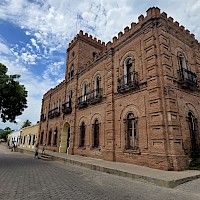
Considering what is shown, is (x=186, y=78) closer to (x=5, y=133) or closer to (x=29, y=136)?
(x=29, y=136)

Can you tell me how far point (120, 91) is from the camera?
477 inches

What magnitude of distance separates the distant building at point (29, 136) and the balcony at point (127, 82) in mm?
21824

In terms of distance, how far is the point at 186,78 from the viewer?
424 inches

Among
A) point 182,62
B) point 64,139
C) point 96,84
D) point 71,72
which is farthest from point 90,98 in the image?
point 182,62

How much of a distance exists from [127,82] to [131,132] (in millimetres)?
3579

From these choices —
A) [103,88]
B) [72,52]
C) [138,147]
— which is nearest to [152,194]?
[138,147]

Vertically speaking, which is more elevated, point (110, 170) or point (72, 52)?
point (72, 52)

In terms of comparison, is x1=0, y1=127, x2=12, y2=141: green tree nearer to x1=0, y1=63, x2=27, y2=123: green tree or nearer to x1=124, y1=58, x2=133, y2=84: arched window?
x1=0, y1=63, x2=27, y2=123: green tree

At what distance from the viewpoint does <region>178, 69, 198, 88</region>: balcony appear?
10508mm

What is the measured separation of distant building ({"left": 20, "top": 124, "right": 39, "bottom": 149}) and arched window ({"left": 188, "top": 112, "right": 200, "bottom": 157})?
25.3 m

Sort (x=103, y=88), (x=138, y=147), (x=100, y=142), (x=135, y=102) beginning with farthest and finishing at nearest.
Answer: (x=103, y=88)
(x=100, y=142)
(x=135, y=102)
(x=138, y=147)

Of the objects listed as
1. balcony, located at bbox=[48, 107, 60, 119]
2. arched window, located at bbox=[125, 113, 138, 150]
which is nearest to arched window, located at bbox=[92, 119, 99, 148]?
arched window, located at bbox=[125, 113, 138, 150]

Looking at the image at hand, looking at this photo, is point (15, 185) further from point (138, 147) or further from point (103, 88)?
point (103, 88)

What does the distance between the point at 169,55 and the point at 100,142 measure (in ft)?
26.5
